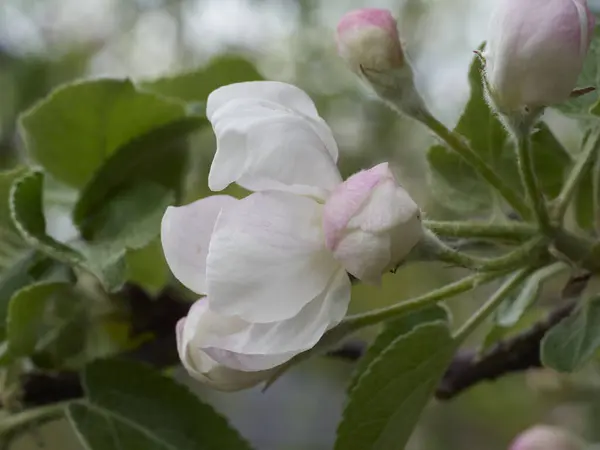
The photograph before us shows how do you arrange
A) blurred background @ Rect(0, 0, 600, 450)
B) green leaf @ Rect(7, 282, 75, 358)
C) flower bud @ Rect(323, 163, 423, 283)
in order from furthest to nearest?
blurred background @ Rect(0, 0, 600, 450), green leaf @ Rect(7, 282, 75, 358), flower bud @ Rect(323, 163, 423, 283)

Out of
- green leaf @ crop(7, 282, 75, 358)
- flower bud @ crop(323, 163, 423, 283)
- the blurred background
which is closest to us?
flower bud @ crop(323, 163, 423, 283)

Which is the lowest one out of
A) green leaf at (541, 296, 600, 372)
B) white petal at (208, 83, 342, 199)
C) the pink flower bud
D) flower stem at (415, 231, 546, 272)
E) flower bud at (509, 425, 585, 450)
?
flower bud at (509, 425, 585, 450)

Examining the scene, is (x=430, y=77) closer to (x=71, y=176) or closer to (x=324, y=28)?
(x=324, y=28)

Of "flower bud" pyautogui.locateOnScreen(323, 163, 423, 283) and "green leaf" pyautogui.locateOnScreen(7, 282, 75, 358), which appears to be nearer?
"flower bud" pyautogui.locateOnScreen(323, 163, 423, 283)

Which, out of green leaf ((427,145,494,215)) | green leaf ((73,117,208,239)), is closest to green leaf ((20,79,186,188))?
green leaf ((73,117,208,239))

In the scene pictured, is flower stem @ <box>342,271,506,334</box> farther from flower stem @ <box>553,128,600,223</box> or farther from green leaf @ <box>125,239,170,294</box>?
green leaf @ <box>125,239,170,294</box>

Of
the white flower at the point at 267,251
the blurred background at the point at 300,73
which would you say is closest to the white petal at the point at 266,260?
the white flower at the point at 267,251

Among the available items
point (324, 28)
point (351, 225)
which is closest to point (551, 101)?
point (351, 225)
